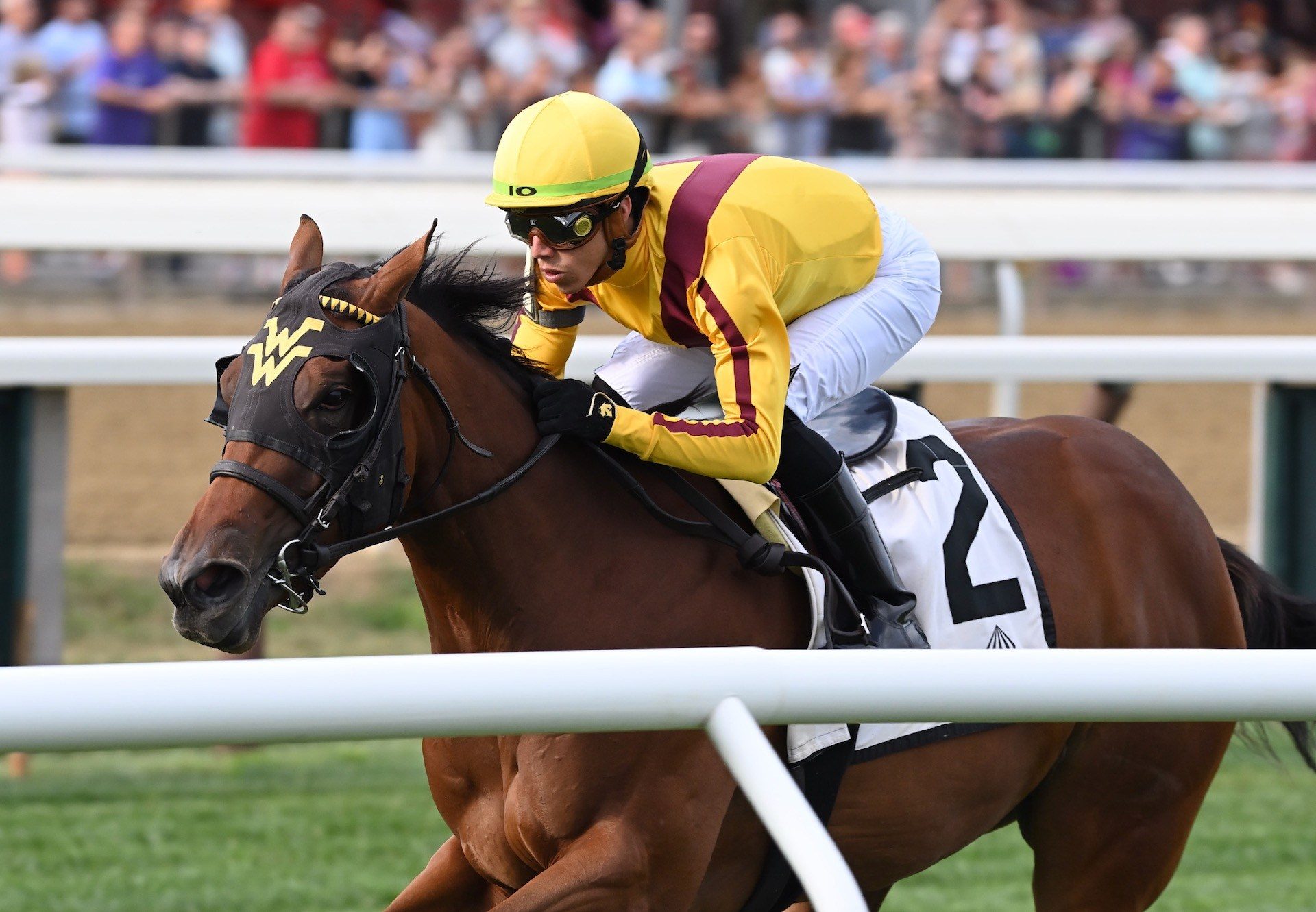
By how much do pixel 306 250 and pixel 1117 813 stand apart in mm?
1776

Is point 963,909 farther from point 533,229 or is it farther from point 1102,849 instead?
point 533,229

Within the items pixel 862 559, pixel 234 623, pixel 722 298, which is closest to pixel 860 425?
pixel 862 559

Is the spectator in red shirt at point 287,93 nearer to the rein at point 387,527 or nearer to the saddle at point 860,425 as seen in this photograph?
the saddle at point 860,425

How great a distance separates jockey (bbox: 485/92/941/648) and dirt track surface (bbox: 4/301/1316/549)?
13.5 ft

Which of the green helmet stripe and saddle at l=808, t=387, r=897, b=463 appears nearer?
the green helmet stripe

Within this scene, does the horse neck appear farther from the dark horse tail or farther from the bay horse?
the dark horse tail

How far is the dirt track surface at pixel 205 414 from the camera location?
7.45m

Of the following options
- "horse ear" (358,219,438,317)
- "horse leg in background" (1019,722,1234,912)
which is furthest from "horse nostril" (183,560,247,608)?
"horse leg in background" (1019,722,1234,912)

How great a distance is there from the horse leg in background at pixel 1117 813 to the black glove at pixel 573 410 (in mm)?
1152

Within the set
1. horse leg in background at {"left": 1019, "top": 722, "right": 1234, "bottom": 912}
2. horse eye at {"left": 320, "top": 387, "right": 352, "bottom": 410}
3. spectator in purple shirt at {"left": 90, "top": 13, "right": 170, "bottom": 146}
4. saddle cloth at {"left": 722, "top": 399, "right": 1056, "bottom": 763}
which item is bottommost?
spectator in purple shirt at {"left": 90, "top": 13, "right": 170, "bottom": 146}

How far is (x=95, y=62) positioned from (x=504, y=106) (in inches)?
92.9

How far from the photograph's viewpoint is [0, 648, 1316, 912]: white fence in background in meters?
1.26

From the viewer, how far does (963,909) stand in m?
3.98

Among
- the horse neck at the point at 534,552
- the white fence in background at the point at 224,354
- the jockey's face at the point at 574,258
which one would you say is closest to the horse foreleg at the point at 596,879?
the horse neck at the point at 534,552
